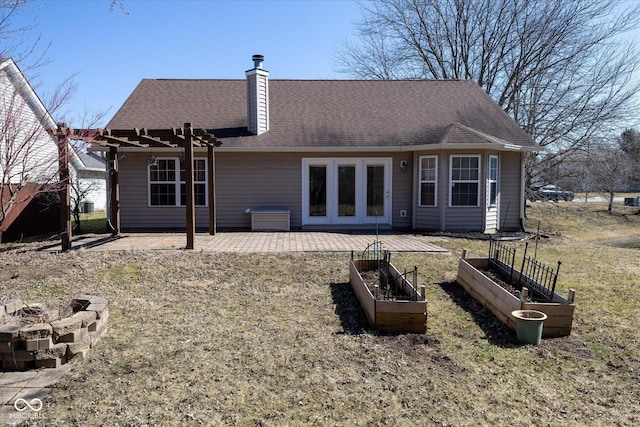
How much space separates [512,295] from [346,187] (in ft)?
27.7

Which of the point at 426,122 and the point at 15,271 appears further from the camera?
the point at 426,122

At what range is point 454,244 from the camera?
10445 mm

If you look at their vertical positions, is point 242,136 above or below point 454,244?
above

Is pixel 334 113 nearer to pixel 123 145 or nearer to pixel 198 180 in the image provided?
pixel 198 180

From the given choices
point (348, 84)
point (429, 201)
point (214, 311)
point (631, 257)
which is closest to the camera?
point (214, 311)

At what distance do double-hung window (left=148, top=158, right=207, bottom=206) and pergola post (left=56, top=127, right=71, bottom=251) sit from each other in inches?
166

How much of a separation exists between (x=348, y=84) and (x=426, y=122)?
3880 mm

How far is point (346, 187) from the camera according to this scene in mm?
13102

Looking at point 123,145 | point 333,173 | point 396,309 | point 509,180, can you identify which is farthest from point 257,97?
point 396,309

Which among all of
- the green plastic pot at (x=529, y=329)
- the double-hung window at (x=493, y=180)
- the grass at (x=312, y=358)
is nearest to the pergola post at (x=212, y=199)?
the grass at (x=312, y=358)

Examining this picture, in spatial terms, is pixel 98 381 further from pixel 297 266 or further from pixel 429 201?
pixel 429 201

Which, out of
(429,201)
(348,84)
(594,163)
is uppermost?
(348,84)

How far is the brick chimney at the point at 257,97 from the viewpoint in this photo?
1298 centimetres

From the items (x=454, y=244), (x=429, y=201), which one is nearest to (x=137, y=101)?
(x=429, y=201)
